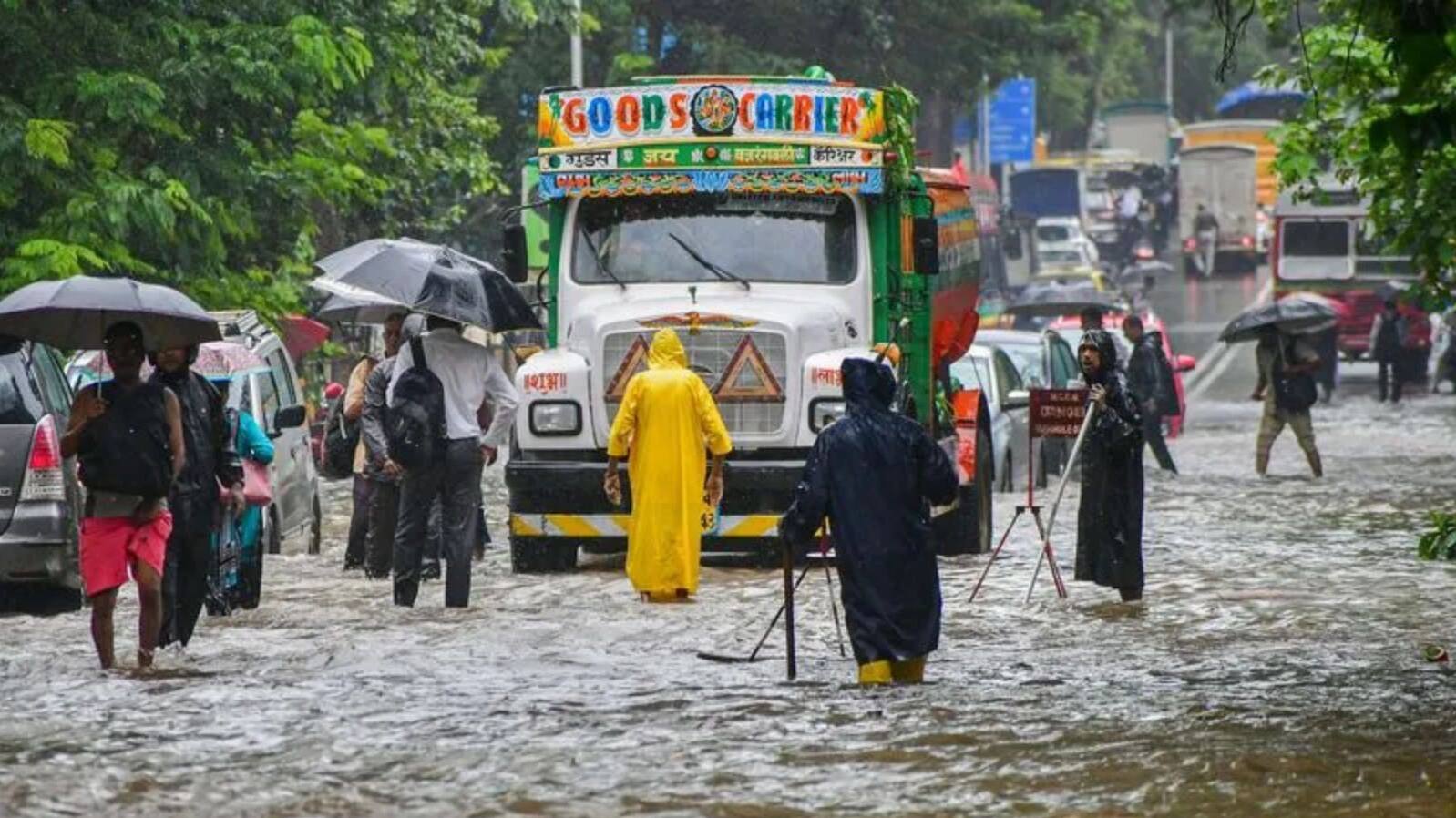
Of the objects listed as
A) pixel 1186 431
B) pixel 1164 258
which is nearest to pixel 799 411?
pixel 1186 431

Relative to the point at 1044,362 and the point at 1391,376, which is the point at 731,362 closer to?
the point at 1044,362

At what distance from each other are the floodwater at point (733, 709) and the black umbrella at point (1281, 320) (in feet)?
32.5

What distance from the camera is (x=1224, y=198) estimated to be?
75.7 m

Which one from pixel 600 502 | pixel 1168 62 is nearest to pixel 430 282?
pixel 600 502

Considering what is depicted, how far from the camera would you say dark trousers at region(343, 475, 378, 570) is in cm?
1845

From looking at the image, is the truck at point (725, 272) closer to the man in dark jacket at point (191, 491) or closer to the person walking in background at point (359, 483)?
the person walking in background at point (359, 483)

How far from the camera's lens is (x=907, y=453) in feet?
38.1

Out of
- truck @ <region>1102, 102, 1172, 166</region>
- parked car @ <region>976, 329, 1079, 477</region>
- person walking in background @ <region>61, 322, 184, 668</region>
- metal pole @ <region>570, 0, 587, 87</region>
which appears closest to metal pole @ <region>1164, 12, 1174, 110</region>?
truck @ <region>1102, 102, 1172, 166</region>

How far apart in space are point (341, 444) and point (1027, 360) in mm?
11826

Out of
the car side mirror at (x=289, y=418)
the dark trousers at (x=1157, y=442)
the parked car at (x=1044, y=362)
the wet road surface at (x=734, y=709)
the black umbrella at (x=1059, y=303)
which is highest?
the car side mirror at (x=289, y=418)

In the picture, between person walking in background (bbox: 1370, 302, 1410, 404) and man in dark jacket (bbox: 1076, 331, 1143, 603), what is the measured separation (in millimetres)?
28461

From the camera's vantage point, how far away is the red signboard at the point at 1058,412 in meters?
16.5

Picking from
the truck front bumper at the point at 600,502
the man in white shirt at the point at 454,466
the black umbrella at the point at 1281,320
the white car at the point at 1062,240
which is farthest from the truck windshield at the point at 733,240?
the white car at the point at 1062,240

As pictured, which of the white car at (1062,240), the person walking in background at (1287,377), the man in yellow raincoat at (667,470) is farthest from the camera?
the white car at (1062,240)
